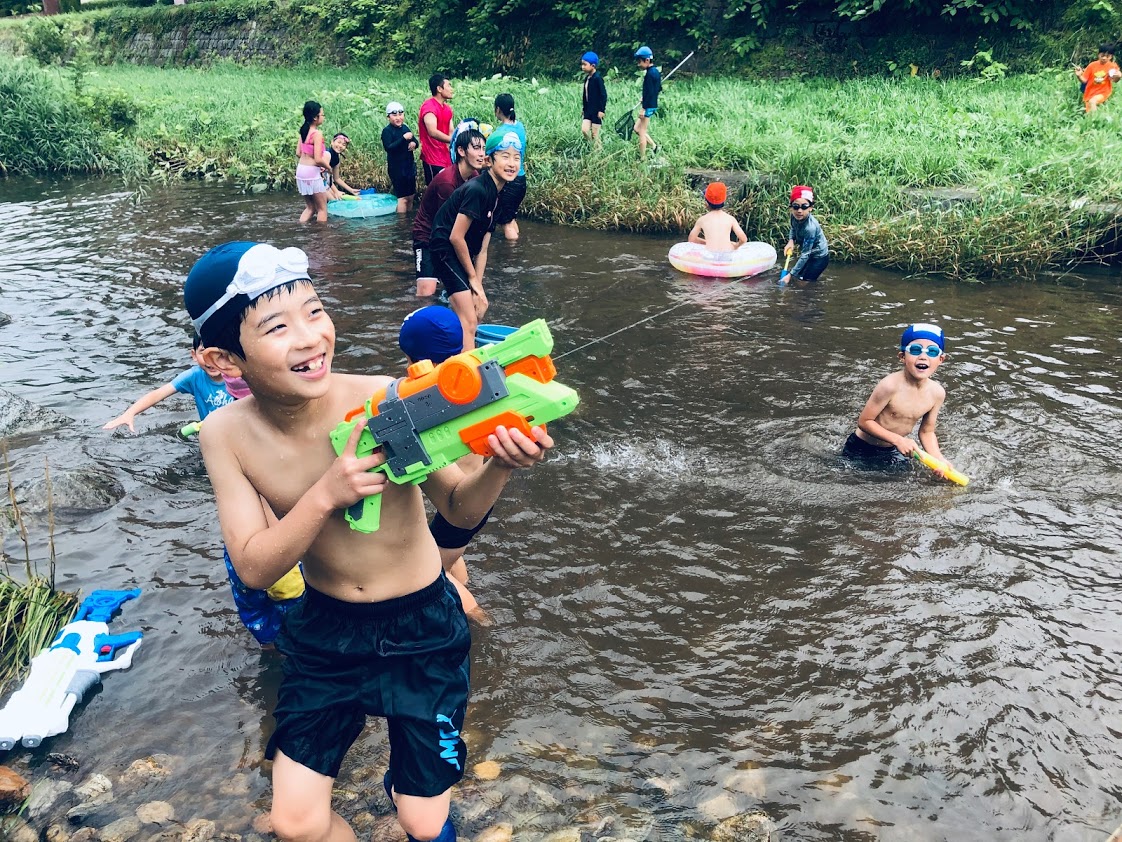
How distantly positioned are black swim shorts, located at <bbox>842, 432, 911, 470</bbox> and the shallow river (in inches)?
7.6

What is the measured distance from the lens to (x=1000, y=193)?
9305 millimetres

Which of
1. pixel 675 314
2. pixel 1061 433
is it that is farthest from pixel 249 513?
pixel 675 314

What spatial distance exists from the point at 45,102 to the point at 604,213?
12.8 metres

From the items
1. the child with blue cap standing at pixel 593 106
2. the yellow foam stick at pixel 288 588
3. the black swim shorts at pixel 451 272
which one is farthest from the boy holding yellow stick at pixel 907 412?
the child with blue cap standing at pixel 593 106

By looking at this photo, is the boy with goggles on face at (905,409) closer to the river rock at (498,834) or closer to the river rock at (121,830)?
the river rock at (498,834)

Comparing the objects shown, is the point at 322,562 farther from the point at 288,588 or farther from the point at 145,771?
the point at 145,771

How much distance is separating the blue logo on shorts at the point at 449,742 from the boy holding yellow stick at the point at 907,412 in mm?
3713

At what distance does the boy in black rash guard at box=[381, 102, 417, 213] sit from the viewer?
12219 mm

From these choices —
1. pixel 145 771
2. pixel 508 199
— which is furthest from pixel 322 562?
pixel 508 199

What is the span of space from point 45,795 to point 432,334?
217 cm

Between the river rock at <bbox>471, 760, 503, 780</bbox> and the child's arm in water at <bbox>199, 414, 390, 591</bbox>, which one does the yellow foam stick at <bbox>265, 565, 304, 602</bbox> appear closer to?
the river rock at <bbox>471, 760, 503, 780</bbox>

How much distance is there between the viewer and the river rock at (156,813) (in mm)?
3115

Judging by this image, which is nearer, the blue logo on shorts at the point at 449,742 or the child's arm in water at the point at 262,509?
the child's arm in water at the point at 262,509

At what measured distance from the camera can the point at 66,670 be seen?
3.70 metres
